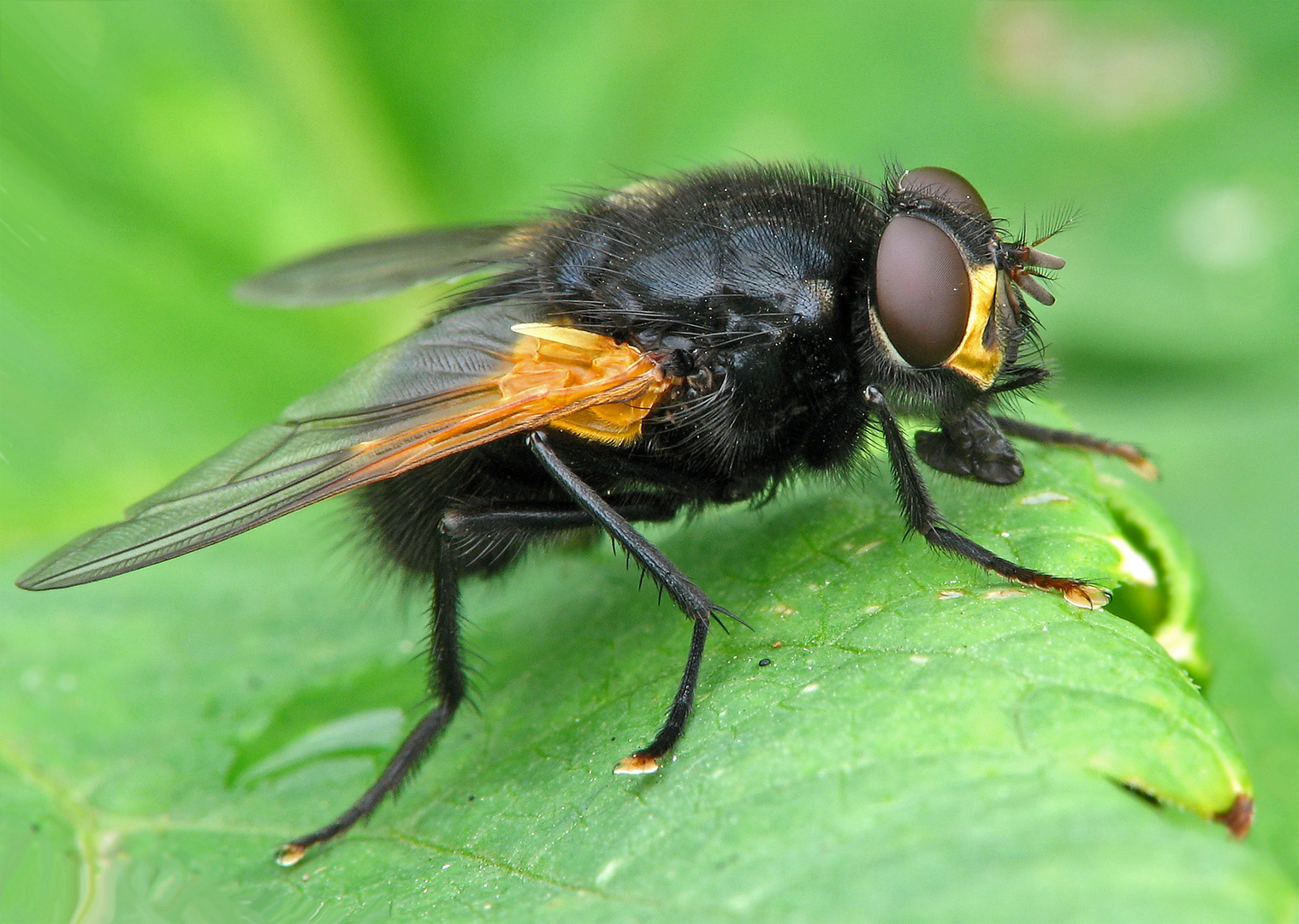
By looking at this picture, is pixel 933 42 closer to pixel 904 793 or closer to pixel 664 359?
pixel 664 359

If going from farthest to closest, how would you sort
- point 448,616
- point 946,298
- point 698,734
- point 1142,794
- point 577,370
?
point 448,616 < point 577,370 < point 946,298 < point 698,734 < point 1142,794

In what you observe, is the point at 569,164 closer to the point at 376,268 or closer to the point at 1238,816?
the point at 376,268

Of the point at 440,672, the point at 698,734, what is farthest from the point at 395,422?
the point at 698,734

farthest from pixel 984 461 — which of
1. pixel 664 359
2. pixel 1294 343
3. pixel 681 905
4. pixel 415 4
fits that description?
pixel 415 4

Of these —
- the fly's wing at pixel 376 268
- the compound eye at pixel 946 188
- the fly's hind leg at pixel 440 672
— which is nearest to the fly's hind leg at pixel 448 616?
the fly's hind leg at pixel 440 672

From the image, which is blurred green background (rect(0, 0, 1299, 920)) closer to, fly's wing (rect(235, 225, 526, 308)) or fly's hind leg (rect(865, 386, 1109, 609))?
fly's wing (rect(235, 225, 526, 308))

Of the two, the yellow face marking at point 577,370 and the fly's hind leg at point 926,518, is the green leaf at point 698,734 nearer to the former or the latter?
the fly's hind leg at point 926,518
